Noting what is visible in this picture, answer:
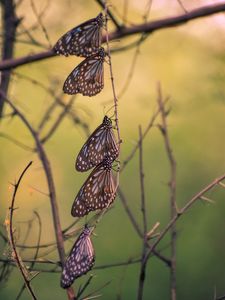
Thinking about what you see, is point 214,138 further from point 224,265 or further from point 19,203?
point 19,203

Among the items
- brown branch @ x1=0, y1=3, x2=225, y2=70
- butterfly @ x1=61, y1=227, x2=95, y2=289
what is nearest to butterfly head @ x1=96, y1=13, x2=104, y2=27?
butterfly @ x1=61, y1=227, x2=95, y2=289

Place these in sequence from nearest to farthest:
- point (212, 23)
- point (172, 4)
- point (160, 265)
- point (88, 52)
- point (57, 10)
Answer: point (88, 52) → point (172, 4) → point (212, 23) → point (57, 10) → point (160, 265)

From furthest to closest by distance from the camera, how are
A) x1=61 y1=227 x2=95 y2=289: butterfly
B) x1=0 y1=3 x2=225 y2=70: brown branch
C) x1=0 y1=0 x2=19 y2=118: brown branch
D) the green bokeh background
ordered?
1. the green bokeh background
2. x1=0 y1=0 x2=19 y2=118: brown branch
3. x1=0 y1=3 x2=225 y2=70: brown branch
4. x1=61 y1=227 x2=95 y2=289: butterfly

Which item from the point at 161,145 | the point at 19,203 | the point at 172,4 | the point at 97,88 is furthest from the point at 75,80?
the point at 161,145

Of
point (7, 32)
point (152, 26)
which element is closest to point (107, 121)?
point (152, 26)

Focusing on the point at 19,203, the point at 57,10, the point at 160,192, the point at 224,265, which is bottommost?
the point at 224,265

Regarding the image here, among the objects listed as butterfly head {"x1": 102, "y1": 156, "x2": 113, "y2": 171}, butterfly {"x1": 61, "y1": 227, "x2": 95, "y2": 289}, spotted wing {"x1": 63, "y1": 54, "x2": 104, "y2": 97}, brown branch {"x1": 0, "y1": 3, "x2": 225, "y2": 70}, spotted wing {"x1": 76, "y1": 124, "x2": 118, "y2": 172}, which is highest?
brown branch {"x1": 0, "y1": 3, "x2": 225, "y2": 70}

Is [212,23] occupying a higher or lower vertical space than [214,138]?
higher

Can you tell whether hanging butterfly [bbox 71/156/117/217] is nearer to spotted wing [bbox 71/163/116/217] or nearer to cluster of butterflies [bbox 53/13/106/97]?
→ spotted wing [bbox 71/163/116/217]
